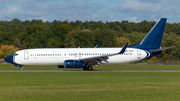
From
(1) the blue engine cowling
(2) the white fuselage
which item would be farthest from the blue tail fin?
(1) the blue engine cowling

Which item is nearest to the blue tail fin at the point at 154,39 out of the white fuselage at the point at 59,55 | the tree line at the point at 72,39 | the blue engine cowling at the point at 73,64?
the white fuselage at the point at 59,55

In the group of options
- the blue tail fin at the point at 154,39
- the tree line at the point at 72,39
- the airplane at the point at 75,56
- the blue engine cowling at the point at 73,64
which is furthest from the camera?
the tree line at the point at 72,39

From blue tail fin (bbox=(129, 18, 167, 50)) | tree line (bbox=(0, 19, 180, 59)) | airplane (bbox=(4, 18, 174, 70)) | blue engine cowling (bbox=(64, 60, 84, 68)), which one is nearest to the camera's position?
blue engine cowling (bbox=(64, 60, 84, 68))

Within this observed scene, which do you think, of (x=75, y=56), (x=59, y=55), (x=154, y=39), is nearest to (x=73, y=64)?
(x=75, y=56)

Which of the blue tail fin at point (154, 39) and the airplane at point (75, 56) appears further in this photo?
the blue tail fin at point (154, 39)

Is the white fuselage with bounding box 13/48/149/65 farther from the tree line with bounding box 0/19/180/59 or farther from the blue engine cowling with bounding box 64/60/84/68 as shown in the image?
the tree line with bounding box 0/19/180/59

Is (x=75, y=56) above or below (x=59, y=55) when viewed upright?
below

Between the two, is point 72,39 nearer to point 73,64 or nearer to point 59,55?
point 59,55

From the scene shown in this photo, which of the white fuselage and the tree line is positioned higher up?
the tree line

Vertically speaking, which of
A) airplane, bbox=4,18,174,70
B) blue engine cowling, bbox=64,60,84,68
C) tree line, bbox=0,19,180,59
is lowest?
blue engine cowling, bbox=64,60,84,68

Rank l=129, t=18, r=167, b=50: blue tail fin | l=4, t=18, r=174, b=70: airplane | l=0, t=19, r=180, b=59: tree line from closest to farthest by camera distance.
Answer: l=4, t=18, r=174, b=70: airplane
l=129, t=18, r=167, b=50: blue tail fin
l=0, t=19, r=180, b=59: tree line

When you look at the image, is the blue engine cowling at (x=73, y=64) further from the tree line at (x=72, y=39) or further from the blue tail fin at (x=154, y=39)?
the tree line at (x=72, y=39)

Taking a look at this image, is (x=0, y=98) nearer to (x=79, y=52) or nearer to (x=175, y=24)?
(x=79, y=52)

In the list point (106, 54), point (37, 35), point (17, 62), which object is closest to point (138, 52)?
point (106, 54)
